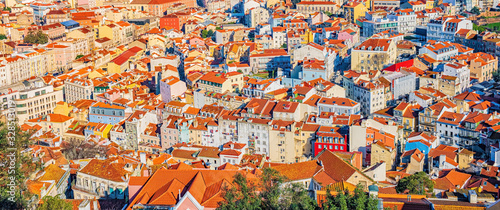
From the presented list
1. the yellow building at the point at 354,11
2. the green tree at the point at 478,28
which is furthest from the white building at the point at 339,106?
the yellow building at the point at 354,11

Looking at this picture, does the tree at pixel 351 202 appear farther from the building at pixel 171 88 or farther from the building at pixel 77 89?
the building at pixel 77 89

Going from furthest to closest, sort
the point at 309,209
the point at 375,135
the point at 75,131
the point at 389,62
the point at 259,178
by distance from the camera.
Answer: the point at 389,62, the point at 75,131, the point at 375,135, the point at 259,178, the point at 309,209

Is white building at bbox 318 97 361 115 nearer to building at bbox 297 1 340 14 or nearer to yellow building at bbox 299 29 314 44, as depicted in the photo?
yellow building at bbox 299 29 314 44

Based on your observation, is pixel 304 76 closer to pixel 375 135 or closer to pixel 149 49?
pixel 375 135

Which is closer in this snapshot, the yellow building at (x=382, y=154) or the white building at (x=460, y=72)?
the yellow building at (x=382, y=154)

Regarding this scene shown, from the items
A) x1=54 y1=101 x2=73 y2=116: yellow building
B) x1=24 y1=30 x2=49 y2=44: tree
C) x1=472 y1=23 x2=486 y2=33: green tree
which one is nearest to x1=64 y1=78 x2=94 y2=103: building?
x1=54 y1=101 x2=73 y2=116: yellow building

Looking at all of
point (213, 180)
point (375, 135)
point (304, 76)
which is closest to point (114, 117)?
point (304, 76)
